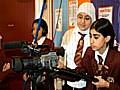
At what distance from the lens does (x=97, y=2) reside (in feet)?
6.22

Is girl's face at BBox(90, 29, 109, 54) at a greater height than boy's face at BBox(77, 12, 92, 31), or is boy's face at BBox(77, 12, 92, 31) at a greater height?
boy's face at BBox(77, 12, 92, 31)

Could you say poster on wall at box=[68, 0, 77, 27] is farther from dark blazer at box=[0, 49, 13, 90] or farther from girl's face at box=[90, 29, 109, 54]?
girl's face at box=[90, 29, 109, 54]

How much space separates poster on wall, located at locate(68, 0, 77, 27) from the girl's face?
0.86 meters

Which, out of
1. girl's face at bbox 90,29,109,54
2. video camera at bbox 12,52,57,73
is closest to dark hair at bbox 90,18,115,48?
girl's face at bbox 90,29,109,54

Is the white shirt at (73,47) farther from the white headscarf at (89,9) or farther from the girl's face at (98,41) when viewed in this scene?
the girl's face at (98,41)

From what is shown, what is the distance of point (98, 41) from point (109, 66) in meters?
0.13

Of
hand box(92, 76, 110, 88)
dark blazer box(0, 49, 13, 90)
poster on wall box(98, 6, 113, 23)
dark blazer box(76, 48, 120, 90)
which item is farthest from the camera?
dark blazer box(0, 49, 13, 90)

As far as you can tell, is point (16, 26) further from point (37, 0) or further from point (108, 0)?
point (108, 0)

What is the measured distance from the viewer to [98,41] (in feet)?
4.31

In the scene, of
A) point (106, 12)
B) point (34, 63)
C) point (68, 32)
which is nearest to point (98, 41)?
point (34, 63)

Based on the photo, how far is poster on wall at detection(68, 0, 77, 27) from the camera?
2193mm

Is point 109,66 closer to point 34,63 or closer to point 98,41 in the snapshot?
point 98,41

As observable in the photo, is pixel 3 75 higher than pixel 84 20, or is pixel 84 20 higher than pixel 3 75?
pixel 84 20

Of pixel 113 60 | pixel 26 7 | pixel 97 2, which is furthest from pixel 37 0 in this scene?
pixel 113 60
